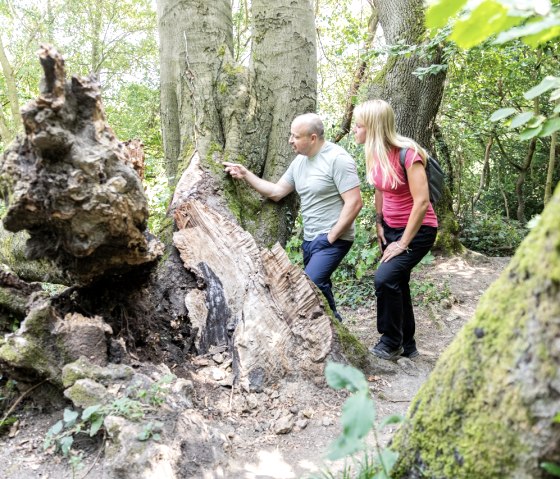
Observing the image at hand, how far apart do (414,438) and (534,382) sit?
1.87 feet

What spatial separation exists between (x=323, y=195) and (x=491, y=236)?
7387 mm

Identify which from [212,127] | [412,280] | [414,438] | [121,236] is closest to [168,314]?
[121,236]

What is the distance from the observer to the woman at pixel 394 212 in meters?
3.55

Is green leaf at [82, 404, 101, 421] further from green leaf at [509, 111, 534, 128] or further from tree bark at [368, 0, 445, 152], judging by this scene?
tree bark at [368, 0, 445, 152]

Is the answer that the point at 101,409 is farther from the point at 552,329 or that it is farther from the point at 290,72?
the point at 290,72

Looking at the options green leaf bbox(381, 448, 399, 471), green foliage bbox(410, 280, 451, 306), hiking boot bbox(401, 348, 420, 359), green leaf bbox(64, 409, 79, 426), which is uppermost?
green leaf bbox(381, 448, 399, 471)

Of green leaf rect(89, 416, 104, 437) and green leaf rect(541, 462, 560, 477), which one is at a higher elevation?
green leaf rect(541, 462, 560, 477)

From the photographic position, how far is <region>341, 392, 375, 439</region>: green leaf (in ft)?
4.40

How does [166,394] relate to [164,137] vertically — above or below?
below

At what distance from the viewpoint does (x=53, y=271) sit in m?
3.61

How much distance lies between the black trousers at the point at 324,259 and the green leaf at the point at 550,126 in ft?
8.19

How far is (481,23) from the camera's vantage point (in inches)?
42.7

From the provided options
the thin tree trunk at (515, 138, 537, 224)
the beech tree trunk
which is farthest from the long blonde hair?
the thin tree trunk at (515, 138, 537, 224)

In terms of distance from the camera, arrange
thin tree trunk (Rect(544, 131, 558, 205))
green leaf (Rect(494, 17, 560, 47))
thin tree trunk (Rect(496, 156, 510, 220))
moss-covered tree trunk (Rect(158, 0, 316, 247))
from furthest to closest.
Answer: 1. thin tree trunk (Rect(496, 156, 510, 220))
2. thin tree trunk (Rect(544, 131, 558, 205))
3. moss-covered tree trunk (Rect(158, 0, 316, 247))
4. green leaf (Rect(494, 17, 560, 47))
